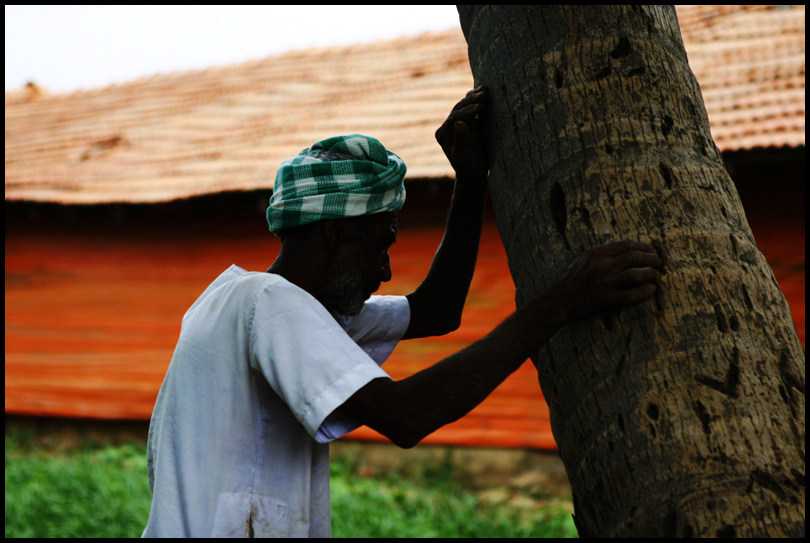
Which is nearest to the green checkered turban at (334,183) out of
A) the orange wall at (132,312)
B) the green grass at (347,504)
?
the green grass at (347,504)

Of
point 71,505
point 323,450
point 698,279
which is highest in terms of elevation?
point 698,279

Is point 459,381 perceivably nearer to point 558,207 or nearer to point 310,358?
point 310,358

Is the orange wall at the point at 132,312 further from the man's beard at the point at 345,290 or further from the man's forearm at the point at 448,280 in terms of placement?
the man's beard at the point at 345,290

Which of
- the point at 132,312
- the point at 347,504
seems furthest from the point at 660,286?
the point at 132,312

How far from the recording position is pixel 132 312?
23.7 ft

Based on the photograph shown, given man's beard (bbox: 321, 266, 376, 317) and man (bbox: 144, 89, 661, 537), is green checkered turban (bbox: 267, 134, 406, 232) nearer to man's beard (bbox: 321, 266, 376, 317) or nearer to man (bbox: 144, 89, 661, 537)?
man (bbox: 144, 89, 661, 537)

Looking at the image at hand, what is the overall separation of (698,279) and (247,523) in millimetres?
1056

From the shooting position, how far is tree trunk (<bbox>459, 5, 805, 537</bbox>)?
1.24 meters

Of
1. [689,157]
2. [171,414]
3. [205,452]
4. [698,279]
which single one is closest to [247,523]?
[205,452]

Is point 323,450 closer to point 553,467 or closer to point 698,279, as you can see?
point 698,279

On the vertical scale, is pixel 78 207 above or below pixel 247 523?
below

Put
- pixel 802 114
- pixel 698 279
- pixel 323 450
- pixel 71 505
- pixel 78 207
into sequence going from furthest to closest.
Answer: pixel 78 207, pixel 71 505, pixel 802 114, pixel 323 450, pixel 698 279

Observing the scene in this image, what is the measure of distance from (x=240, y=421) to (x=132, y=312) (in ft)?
20.0

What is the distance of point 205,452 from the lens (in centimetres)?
158
